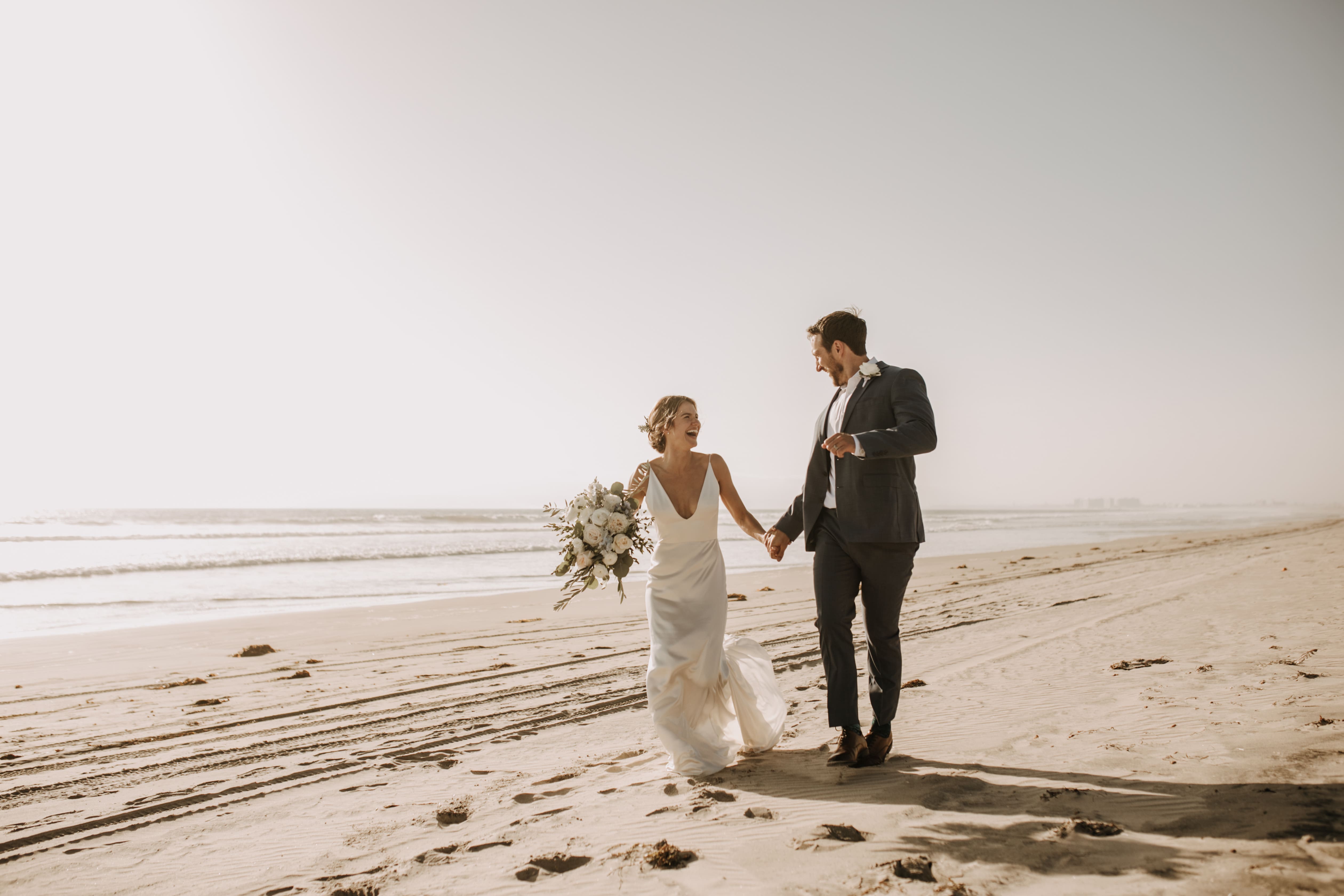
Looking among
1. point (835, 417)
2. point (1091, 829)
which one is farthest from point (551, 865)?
point (835, 417)

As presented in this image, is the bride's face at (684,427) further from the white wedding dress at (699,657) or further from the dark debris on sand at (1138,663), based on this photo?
the dark debris on sand at (1138,663)

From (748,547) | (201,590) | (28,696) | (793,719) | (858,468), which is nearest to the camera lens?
(858,468)

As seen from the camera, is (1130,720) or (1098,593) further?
(1098,593)

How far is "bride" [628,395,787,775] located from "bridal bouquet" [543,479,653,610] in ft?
0.41

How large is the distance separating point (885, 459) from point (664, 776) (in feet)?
6.80

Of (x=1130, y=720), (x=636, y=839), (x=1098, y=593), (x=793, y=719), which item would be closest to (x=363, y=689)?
(x=793, y=719)

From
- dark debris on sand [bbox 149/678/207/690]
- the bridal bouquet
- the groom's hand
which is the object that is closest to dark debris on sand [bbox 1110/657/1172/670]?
the groom's hand

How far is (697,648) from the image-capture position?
14.6 feet

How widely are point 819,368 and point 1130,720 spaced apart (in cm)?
268

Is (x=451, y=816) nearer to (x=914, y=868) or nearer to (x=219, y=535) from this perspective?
(x=914, y=868)

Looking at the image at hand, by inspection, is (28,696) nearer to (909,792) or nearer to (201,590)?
(909,792)

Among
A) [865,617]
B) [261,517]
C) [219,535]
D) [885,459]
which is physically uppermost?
[261,517]

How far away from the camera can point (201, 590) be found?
51.0 feet

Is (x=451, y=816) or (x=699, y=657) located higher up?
(x=699, y=657)
